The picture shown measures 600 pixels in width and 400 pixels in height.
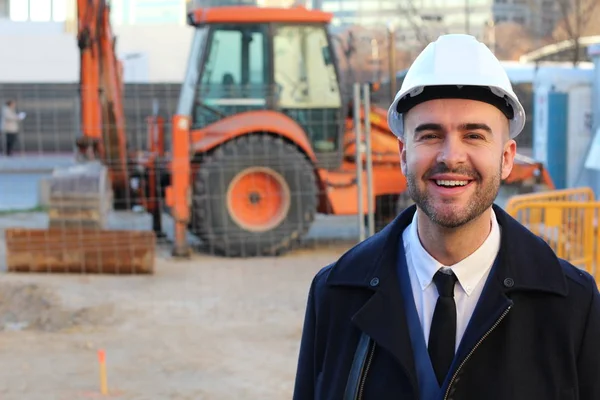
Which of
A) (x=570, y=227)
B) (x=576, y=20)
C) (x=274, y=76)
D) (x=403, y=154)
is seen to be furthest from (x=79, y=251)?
(x=576, y=20)

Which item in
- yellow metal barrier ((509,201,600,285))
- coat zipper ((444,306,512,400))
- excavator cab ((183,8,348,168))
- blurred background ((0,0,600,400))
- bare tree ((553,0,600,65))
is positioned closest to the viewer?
coat zipper ((444,306,512,400))

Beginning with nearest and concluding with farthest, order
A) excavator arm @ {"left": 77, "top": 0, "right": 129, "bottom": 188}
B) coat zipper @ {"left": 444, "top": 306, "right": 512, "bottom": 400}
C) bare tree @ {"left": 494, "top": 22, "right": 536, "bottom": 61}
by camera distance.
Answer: coat zipper @ {"left": 444, "top": 306, "right": 512, "bottom": 400}
excavator arm @ {"left": 77, "top": 0, "right": 129, "bottom": 188}
bare tree @ {"left": 494, "top": 22, "right": 536, "bottom": 61}

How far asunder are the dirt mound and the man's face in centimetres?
640

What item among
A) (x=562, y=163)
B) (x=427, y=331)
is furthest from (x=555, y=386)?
(x=562, y=163)

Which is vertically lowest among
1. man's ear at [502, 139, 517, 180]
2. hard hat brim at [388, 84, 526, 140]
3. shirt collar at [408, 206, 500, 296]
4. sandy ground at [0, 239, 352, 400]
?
sandy ground at [0, 239, 352, 400]

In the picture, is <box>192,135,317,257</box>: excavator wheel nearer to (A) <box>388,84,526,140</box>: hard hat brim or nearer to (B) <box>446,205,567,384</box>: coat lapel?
(A) <box>388,84,526,140</box>: hard hat brim

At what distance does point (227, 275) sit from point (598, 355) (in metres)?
8.60

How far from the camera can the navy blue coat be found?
78.9 inches

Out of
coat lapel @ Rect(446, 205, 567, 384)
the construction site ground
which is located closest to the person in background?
the construction site ground

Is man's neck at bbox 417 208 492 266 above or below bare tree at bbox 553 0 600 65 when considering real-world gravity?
below

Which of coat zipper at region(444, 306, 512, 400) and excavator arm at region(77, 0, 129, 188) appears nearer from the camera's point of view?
coat zipper at region(444, 306, 512, 400)

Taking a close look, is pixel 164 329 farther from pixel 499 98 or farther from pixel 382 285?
pixel 499 98

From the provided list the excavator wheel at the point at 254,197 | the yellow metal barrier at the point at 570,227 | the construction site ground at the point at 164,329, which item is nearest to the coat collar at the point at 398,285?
the construction site ground at the point at 164,329

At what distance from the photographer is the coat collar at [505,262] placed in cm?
205
